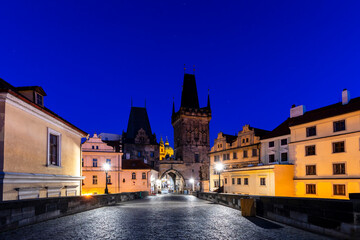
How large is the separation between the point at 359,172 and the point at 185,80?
70.0 metres

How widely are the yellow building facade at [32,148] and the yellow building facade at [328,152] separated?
81.2 feet

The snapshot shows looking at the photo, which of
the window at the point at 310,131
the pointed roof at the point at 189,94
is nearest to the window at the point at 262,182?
the window at the point at 310,131

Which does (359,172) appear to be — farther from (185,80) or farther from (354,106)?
(185,80)

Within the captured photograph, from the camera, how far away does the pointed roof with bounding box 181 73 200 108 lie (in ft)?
296

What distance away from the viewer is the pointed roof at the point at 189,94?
296ft

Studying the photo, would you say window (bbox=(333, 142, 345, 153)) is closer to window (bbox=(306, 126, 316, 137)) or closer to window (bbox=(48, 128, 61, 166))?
window (bbox=(306, 126, 316, 137))

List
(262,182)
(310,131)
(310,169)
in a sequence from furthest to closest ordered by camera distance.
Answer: (262,182) < (310,131) < (310,169)

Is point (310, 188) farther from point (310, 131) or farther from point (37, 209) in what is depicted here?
point (37, 209)

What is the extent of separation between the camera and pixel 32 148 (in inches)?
631

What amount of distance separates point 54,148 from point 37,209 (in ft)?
28.3

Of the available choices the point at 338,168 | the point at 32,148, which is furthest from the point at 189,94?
the point at 32,148

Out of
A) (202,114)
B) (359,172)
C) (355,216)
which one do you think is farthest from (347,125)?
(202,114)

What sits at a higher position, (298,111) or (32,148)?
(298,111)

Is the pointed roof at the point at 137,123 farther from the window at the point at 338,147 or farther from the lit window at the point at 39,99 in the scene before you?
the lit window at the point at 39,99
